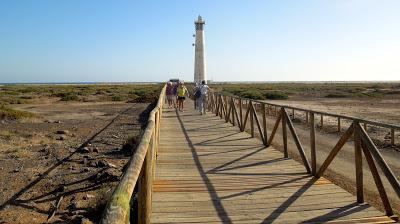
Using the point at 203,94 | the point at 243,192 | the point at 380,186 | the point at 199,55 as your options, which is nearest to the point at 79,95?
the point at 199,55

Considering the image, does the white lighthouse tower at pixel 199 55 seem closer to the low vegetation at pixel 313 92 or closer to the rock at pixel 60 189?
the low vegetation at pixel 313 92

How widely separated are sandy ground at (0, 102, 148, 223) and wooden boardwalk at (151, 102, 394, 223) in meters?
→ 1.75

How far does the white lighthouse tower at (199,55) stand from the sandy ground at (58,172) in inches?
977

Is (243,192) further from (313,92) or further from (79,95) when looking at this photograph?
(313,92)

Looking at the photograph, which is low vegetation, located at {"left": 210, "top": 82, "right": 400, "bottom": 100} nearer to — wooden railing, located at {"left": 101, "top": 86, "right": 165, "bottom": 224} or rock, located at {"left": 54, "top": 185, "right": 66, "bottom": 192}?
rock, located at {"left": 54, "top": 185, "right": 66, "bottom": 192}

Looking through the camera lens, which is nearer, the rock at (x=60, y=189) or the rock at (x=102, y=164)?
the rock at (x=60, y=189)

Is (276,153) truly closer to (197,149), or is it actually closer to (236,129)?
(197,149)

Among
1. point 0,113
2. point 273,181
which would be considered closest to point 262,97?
point 0,113

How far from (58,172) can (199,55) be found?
3390 centimetres

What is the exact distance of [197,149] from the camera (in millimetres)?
9617

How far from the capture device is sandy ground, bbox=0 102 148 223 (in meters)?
8.08

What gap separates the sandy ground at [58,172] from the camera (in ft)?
26.5

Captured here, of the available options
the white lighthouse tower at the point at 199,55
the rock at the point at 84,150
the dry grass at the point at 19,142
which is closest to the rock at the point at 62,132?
the dry grass at the point at 19,142

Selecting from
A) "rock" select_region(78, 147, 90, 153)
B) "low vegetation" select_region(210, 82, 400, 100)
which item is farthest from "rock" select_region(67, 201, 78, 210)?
"low vegetation" select_region(210, 82, 400, 100)
